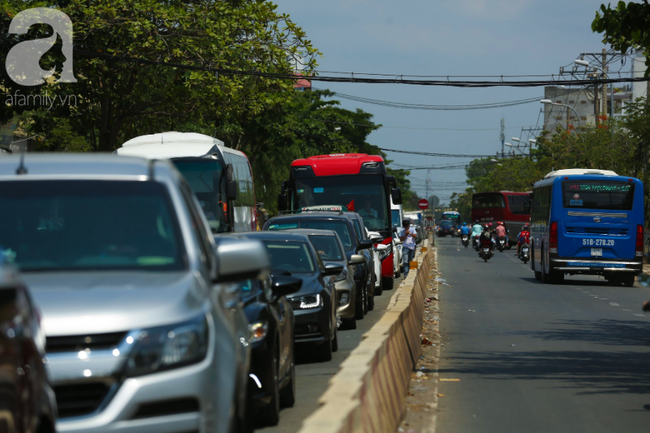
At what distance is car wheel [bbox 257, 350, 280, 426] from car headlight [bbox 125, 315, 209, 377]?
3086mm

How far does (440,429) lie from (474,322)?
886cm

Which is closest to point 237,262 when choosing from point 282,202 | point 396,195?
point 396,195

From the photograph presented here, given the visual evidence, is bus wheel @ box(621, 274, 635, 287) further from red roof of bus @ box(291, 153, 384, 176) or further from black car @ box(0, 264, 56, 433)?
black car @ box(0, 264, 56, 433)

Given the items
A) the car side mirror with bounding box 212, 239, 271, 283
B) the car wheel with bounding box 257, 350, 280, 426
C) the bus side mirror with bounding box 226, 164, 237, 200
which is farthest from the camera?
the bus side mirror with bounding box 226, 164, 237, 200

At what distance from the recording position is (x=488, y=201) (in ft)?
243

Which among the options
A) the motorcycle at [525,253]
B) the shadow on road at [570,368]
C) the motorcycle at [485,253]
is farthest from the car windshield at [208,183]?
the motorcycle at [525,253]

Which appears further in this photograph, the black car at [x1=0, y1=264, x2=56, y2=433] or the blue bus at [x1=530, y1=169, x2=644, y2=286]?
the blue bus at [x1=530, y1=169, x2=644, y2=286]

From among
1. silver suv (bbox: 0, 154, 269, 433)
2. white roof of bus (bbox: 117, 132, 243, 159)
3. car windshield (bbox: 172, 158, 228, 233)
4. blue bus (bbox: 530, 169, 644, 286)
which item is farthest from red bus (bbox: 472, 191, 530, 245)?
silver suv (bbox: 0, 154, 269, 433)

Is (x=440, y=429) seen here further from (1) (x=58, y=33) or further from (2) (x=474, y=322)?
(1) (x=58, y=33)

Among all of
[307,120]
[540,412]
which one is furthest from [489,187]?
[540,412]

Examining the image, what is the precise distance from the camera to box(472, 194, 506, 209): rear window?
72562 mm

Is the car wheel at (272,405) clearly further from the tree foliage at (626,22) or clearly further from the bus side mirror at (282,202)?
the bus side mirror at (282,202)

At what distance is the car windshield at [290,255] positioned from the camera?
12117 mm

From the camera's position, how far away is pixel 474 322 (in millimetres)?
16547
